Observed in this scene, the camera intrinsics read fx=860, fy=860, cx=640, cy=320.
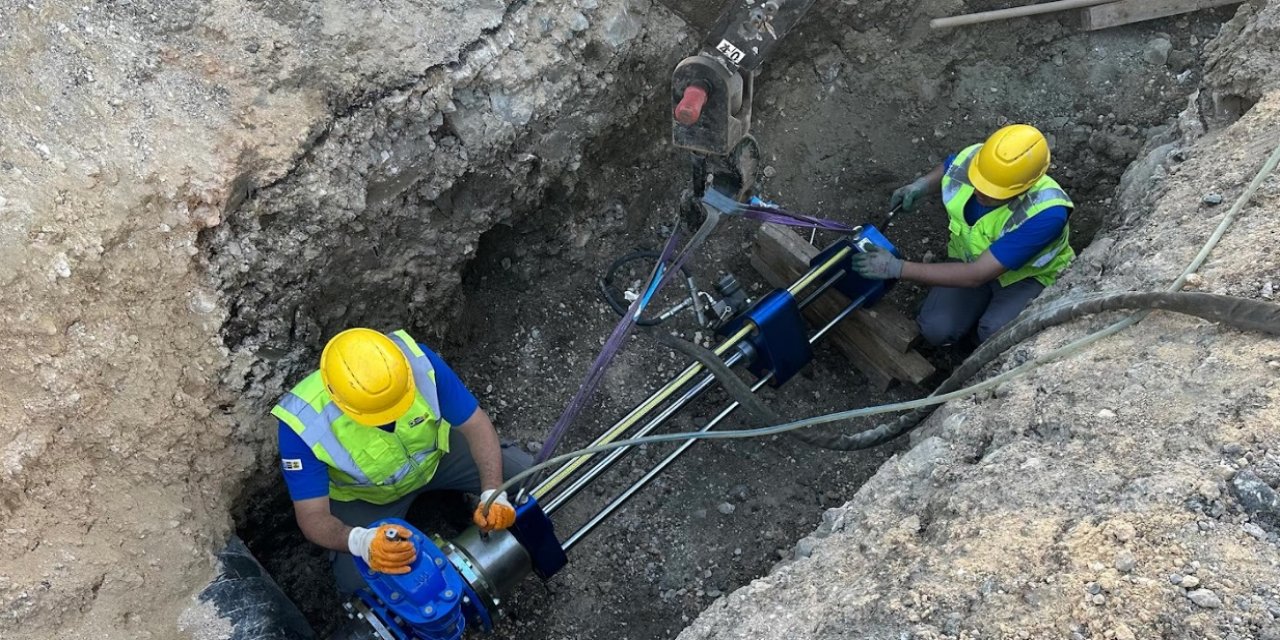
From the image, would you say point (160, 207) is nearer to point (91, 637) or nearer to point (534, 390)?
point (91, 637)

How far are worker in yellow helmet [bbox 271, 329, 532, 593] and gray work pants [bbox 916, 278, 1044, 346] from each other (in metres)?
2.02

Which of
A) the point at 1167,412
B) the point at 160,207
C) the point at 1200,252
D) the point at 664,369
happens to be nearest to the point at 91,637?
the point at 160,207

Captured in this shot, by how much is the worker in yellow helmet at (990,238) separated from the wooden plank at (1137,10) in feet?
3.69

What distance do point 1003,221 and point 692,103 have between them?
5.08 feet

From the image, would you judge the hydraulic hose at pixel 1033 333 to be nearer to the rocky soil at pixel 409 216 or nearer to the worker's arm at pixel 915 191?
the rocky soil at pixel 409 216

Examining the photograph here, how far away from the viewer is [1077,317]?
2.62 meters

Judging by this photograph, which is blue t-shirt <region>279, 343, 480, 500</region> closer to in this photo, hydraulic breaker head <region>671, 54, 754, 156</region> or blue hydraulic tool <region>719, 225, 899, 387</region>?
blue hydraulic tool <region>719, 225, 899, 387</region>

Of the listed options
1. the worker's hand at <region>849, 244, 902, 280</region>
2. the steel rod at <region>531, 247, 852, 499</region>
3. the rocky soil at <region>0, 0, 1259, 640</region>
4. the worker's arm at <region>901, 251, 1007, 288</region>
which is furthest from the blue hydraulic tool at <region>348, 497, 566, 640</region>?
the worker's arm at <region>901, 251, 1007, 288</region>

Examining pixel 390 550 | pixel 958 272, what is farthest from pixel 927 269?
pixel 390 550

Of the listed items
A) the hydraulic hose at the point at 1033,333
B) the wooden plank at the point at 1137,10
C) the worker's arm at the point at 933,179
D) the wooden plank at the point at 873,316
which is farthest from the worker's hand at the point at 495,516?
the wooden plank at the point at 1137,10

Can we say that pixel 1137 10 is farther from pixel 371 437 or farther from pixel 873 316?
pixel 371 437

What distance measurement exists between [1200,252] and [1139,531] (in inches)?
41.1

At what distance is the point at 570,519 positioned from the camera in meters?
3.75

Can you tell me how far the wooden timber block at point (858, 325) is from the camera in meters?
3.86
